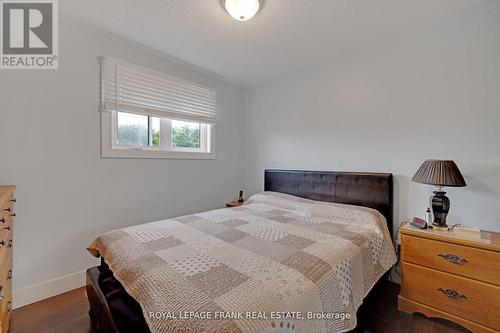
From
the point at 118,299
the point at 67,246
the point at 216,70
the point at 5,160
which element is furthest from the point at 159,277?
the point at 216,70

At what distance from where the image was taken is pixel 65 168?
1943 mm

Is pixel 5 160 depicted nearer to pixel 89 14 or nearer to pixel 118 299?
pixel 89 14

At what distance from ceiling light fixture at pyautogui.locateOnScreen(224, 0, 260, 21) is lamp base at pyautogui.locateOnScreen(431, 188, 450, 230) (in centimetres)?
204

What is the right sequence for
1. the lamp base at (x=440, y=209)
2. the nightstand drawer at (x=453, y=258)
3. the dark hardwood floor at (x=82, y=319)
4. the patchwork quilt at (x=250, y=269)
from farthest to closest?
the lamp base at (x=440, y=209), the dark hardwood floor at (x=82, y=319), the nightstand drawer at (x=453, y=258), the patchwork quilt at (x=250, y=269)

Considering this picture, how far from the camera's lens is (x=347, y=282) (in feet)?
4.17

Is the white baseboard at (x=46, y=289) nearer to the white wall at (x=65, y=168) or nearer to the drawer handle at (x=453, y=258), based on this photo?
the white wall at (x=65, y=168)

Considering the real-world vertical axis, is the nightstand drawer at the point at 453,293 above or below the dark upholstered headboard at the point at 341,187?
below

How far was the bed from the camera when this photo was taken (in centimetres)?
84

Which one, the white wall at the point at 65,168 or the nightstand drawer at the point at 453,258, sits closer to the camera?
the nightstand drawer at the point at 453,258

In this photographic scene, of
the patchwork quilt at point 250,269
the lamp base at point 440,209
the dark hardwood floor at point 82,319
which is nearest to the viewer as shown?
the patchwork quilt at point 250,269

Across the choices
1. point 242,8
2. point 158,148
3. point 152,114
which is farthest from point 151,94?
point 242,8

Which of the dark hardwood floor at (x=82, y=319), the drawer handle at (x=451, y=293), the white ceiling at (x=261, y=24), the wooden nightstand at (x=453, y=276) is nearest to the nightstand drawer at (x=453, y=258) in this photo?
the wooden nightstand at (x=453, y=276)

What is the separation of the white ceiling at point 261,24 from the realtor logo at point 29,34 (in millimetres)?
143

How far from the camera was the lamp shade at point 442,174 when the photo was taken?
157 centimetres
